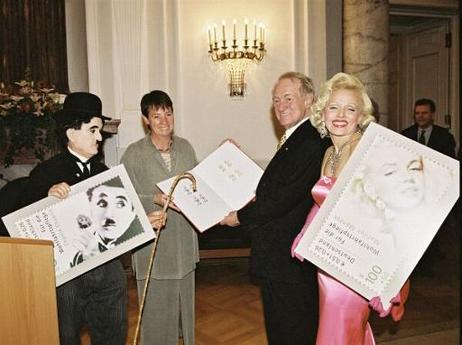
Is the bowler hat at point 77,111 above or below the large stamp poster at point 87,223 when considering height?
above

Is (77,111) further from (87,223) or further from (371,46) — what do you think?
(371,46)

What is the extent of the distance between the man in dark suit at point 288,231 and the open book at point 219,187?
34cm

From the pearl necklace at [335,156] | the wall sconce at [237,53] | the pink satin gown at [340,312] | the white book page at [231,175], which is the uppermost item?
the wall sconce at [237,53]

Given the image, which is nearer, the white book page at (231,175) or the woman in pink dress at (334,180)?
the woman in pink dress at (334,180)

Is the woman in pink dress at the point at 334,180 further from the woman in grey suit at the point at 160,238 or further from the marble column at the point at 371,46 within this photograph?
the marble column at the point at 371,46

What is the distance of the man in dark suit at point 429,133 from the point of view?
5.38m

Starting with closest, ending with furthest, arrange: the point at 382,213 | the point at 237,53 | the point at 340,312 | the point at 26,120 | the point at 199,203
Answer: the point at 382,213, the point at 340,312, the point at 199,203, the point at 26,120, the point at 237,53

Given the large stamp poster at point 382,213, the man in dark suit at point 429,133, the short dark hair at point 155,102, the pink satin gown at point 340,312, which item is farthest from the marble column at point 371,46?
the large stamp poster at point 382,213

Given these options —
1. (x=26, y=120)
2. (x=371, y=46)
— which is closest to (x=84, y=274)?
(x=26, y=120)

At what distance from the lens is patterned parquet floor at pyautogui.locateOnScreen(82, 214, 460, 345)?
3.46 metres

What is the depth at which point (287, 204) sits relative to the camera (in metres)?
2.29

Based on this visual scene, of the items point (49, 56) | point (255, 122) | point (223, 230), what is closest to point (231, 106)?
point (255, 122)

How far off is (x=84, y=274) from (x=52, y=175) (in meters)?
0.45

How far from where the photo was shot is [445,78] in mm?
7742
